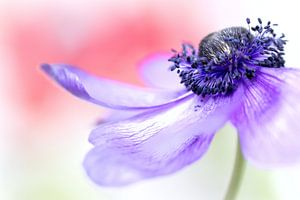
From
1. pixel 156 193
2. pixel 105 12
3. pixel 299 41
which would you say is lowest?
pixel 156 193

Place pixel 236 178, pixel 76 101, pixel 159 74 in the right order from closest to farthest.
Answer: pixel 236 178 < pixel 159 74 < pixel 76 101

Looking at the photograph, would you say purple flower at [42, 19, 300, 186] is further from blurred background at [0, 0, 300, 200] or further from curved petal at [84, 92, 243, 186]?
blurred background at [0, 0, 300, 200]

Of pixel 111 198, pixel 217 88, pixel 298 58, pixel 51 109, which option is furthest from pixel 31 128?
pixel 217 88

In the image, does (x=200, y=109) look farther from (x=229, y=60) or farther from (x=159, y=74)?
(x=159, y=74)

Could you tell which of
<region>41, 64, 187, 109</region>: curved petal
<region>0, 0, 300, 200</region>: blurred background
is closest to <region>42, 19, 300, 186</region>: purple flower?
A: <region>41, 64, 187, 109</region>: curved petal

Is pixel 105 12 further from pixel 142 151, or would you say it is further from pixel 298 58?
pixel 142 151

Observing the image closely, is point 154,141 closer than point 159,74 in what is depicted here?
Yes

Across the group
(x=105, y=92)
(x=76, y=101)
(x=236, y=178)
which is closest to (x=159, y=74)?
(x=105, y=92)

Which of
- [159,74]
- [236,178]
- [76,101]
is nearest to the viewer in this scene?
[236,178]
